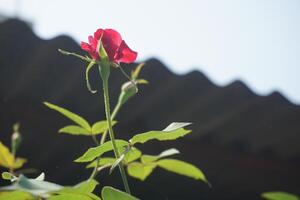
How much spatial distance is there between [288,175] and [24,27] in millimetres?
1184

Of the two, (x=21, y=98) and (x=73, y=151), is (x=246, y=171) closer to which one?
(x=73, y=151)

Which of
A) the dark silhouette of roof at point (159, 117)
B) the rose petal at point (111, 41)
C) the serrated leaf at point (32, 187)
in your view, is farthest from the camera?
the dark silhouette of roof at point (159, 117)

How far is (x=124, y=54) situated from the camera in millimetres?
537

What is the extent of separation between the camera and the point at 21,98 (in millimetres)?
1470

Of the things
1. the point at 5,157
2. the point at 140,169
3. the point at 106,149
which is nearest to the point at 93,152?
the point at 106,149

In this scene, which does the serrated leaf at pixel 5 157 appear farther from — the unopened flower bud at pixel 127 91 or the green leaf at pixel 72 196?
the green leaf at pixel 72 196

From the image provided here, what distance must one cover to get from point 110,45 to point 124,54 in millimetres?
25

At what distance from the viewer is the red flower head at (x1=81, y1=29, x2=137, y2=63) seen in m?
0.51

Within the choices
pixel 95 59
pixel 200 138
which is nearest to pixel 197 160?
pixel 200 138

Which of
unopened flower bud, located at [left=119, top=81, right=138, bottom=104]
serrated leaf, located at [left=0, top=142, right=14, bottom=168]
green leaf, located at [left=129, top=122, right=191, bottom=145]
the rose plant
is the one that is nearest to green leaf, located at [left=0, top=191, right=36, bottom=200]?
the rose plant

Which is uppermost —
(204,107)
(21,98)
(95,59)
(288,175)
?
(95,59)

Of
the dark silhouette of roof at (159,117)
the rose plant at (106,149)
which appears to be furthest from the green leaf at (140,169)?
the dark silhouette of roof at (159,117)

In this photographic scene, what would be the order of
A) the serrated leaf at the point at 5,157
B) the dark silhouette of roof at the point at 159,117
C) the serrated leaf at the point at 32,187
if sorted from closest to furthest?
1. the serrated leaf at the point at 32,187
2. the serrated leaf at the point at 5,157
3. the dark silhouette of roof at the point at 159,117

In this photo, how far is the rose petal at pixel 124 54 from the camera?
532 millimetres
